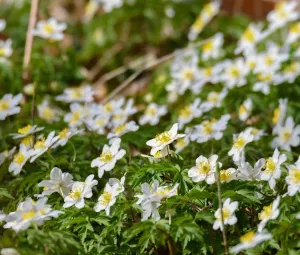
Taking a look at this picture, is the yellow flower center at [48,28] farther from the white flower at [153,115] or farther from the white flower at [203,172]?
the white flower at [203,172]


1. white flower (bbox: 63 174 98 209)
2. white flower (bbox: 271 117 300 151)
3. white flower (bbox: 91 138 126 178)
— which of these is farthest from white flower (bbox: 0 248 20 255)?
white flower (bbox: 271 117 300 151)

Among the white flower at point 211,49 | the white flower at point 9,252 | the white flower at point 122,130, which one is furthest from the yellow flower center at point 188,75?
the white flower at point 9,252

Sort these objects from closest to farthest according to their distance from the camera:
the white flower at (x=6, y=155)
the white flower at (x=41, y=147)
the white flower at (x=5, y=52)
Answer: the white flower at (x=41, y=147) < the white flower at (x=6, y=155) < the white flower at (x=5, y=52)

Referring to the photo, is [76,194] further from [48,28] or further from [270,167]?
[48,28]

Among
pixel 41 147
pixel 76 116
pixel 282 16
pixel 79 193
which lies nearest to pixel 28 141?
pixel 41 147

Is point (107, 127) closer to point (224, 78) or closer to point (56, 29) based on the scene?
point (224, 78)

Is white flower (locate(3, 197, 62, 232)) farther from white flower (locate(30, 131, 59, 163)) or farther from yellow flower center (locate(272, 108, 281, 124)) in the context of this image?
yellow flower center (locate(272, 108, 281, 124))

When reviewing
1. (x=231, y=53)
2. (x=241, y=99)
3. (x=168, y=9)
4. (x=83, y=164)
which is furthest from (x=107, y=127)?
(x=168, y=9)
